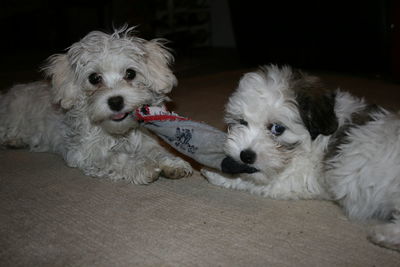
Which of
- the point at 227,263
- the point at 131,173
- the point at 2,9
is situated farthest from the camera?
the point at 2,9

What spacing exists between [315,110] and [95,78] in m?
1.67

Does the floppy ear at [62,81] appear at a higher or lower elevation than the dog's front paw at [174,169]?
higher

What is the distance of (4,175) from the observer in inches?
119

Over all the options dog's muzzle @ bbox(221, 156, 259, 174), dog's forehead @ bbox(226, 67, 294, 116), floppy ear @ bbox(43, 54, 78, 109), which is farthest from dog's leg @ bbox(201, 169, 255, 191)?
floppy ear @ bbox(43, 54, 78, 109)

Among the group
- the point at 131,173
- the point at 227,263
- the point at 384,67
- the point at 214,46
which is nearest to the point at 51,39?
the point at 214,46

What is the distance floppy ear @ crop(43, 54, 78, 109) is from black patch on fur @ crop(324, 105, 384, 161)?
1.97m

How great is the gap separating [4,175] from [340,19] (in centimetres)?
559

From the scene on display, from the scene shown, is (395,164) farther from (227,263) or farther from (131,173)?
(131,173)

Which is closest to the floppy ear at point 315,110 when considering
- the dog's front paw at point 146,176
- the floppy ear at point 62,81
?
the dog's front paw at point 146,176

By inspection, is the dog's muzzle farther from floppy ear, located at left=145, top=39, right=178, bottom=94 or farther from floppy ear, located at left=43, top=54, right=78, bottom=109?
floppy ear, located at left=43, top=54, right=78, bottom=109

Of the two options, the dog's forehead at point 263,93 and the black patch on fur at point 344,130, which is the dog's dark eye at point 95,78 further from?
the black patch on fur at point 344,130

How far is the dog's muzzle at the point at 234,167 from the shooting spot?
242 cm

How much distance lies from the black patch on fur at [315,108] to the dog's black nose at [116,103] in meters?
1.22

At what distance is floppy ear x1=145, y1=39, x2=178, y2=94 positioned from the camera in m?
3.19
